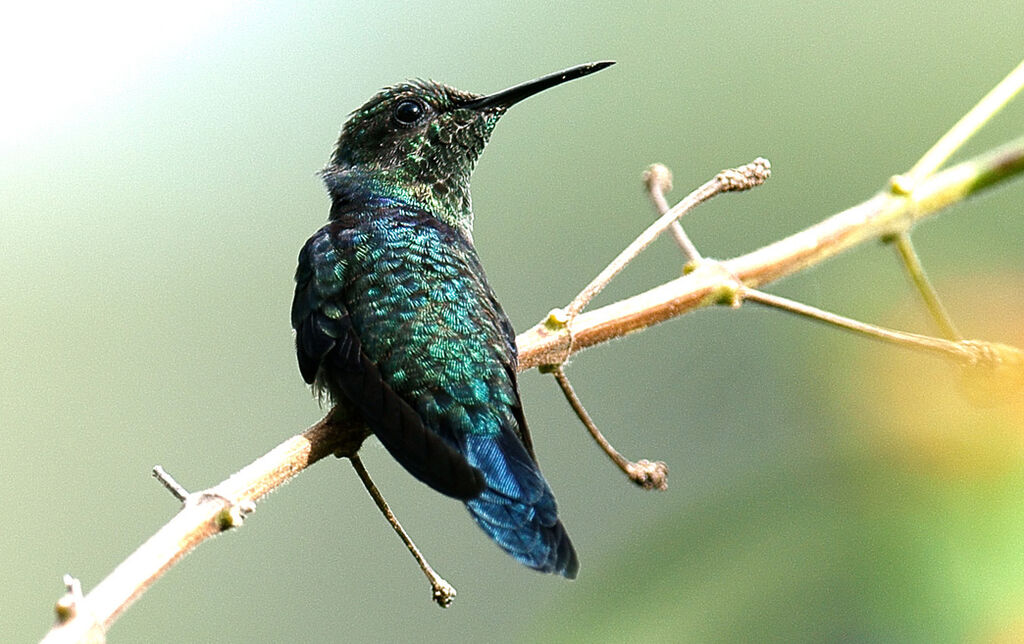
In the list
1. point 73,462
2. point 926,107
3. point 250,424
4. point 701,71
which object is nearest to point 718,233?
point 926,107

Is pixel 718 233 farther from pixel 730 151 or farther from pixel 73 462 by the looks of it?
pixel 73 462

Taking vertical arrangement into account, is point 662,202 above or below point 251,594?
above

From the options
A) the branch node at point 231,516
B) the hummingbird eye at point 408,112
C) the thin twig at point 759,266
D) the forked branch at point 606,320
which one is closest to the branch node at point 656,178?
the forked branch at point 606,320

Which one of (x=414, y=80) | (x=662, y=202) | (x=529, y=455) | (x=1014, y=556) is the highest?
(x=414, y=80)

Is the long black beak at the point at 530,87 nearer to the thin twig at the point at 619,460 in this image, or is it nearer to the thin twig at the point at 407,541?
the thin twig at the point at 619,460

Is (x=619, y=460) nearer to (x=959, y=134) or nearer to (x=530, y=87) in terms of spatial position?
(x=959, y=134)

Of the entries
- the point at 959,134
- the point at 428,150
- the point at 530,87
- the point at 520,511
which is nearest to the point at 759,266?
the point at 959,134
